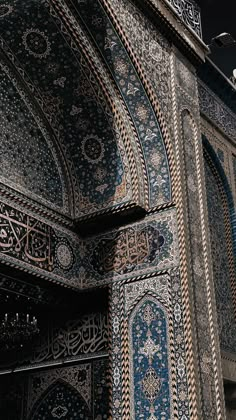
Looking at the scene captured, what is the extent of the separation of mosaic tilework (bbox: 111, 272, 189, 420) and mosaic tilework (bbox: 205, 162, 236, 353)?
56.4 inches

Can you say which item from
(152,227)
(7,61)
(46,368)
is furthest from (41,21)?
(46,368)

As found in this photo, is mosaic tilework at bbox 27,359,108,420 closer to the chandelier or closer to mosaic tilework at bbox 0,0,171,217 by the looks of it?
the chandelier

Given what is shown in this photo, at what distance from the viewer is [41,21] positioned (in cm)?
496

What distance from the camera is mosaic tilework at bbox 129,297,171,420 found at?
14.6 feet

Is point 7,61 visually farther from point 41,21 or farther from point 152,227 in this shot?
point 152,227

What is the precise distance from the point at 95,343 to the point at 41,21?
2.77 meters

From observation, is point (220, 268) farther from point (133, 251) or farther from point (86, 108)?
point (86, 108)

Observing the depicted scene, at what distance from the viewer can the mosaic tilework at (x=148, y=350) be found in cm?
445

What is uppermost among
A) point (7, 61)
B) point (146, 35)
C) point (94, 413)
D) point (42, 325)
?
point (146, 35)

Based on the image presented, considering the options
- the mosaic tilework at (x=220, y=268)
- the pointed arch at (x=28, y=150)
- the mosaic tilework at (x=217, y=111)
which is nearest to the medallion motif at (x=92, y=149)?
the pointed arch at (x=28, y=150)

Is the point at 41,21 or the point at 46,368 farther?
the point at 46,368

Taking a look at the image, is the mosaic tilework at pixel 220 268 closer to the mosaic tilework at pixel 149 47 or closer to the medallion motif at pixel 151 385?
the medallion motif at pixel 151 385

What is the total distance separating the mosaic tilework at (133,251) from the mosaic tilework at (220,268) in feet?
4.79

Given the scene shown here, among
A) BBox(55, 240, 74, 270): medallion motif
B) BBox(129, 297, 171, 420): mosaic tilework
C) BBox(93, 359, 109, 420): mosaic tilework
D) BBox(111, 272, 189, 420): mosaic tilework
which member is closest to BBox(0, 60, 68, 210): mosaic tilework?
BBox(55, 240, 74, 270): medallion motif
